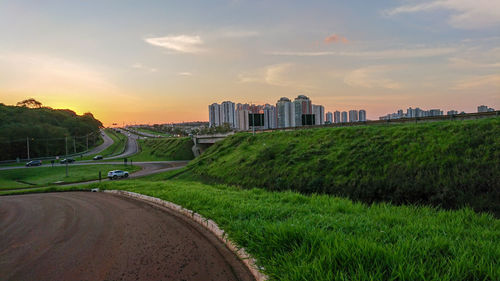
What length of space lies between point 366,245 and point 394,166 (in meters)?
12.3

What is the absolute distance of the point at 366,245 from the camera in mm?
4414

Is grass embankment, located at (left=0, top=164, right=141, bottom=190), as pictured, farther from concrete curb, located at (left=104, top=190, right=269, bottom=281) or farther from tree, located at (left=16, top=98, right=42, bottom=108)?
tree, located at (left=16, top=98, right=42, bottom=108)

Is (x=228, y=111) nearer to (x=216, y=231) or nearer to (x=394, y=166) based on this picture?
(x=394, y=166)

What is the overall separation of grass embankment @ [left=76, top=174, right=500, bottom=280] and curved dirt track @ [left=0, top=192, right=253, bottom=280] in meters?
0.73

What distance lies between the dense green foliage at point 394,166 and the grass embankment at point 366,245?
5017 mm

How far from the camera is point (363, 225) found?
609 cm

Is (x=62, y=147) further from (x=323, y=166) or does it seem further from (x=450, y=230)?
(x=450, y=230)

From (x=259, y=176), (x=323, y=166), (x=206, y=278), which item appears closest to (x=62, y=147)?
(x=259, y=176)

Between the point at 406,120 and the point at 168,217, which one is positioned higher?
the point at 406,120

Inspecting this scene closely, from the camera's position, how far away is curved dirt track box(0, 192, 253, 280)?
199 inches

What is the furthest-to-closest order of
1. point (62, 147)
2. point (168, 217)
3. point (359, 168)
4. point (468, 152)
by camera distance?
1. point (62, 147)
2. point (359, 168)
3. point (468, 152)
4. point (168, 217)

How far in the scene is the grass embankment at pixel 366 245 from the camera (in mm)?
3797

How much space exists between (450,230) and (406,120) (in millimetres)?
22003

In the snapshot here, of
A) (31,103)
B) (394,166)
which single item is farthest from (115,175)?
(31,103)
